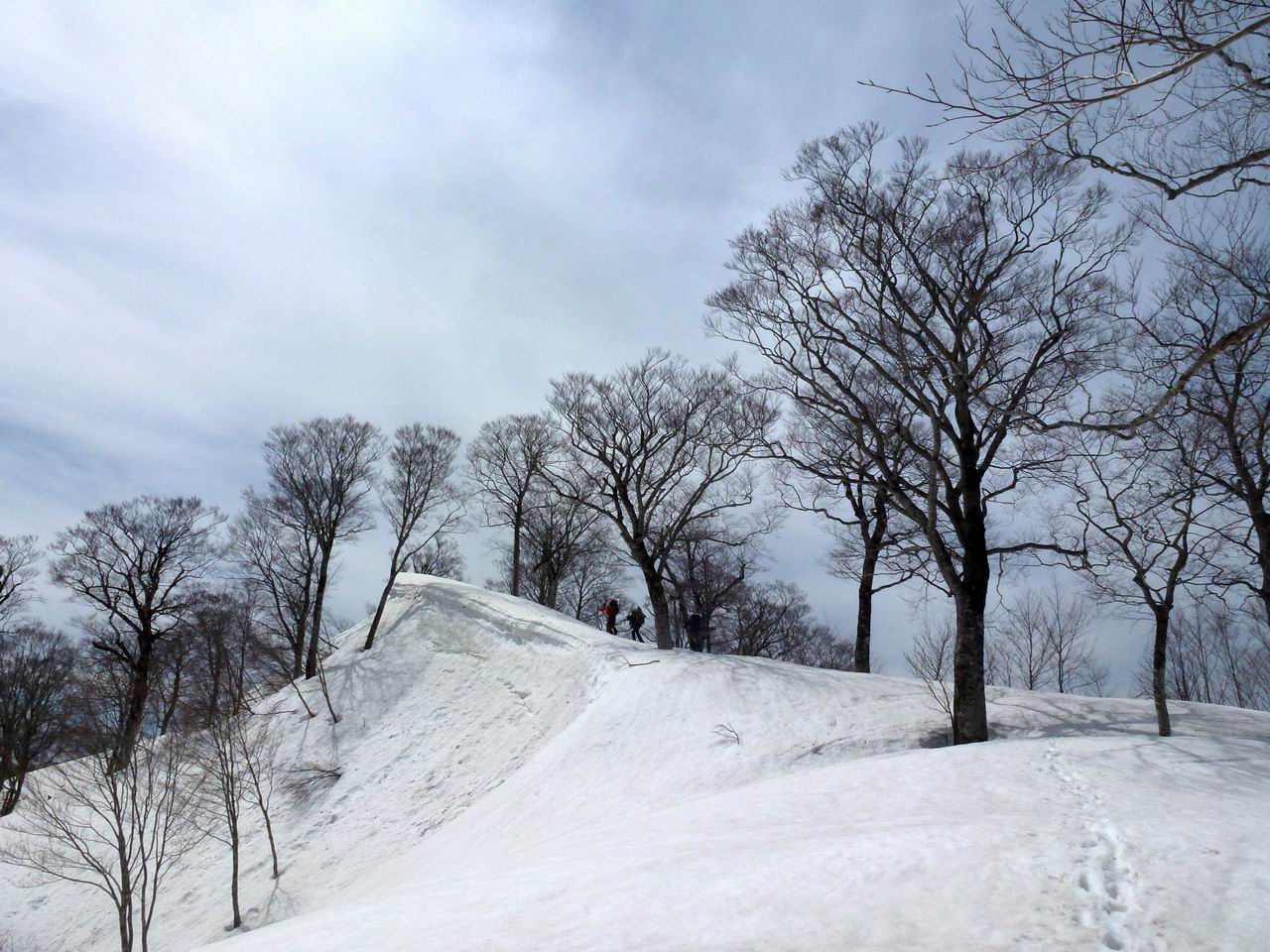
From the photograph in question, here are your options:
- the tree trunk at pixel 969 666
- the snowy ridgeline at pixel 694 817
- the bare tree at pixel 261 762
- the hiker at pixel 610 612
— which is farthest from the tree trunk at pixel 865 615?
the bare tree at pixel 261 762

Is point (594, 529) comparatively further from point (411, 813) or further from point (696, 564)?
point (411, 813)

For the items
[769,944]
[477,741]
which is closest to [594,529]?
[477,741]

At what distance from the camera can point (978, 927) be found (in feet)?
17.7

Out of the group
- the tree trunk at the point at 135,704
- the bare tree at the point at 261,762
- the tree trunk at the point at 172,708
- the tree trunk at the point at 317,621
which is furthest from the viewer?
the tree trunk at the point at 317,621

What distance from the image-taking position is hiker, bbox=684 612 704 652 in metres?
31.3

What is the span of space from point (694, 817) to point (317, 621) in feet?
71.6

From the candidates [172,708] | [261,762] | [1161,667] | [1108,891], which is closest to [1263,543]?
[1161,667]

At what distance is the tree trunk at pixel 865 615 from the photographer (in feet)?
74.3

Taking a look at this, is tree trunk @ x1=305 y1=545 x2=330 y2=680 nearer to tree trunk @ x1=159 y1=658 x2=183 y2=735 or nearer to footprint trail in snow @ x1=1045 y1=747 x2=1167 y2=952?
tree trunk @ x1=159 y1=658 x2=183 y2=735

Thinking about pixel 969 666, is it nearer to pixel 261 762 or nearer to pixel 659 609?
pixel 659 609

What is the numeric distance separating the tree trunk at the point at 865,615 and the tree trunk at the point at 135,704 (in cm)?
1962

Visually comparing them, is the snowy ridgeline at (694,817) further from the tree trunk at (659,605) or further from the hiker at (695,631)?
the hiker at (695,631)

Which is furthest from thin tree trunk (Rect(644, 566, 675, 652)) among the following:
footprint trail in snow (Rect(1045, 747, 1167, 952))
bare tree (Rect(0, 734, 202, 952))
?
footprint trail in snow (Rect(1045, 747, 1167, 952))

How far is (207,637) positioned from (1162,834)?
109 ft
